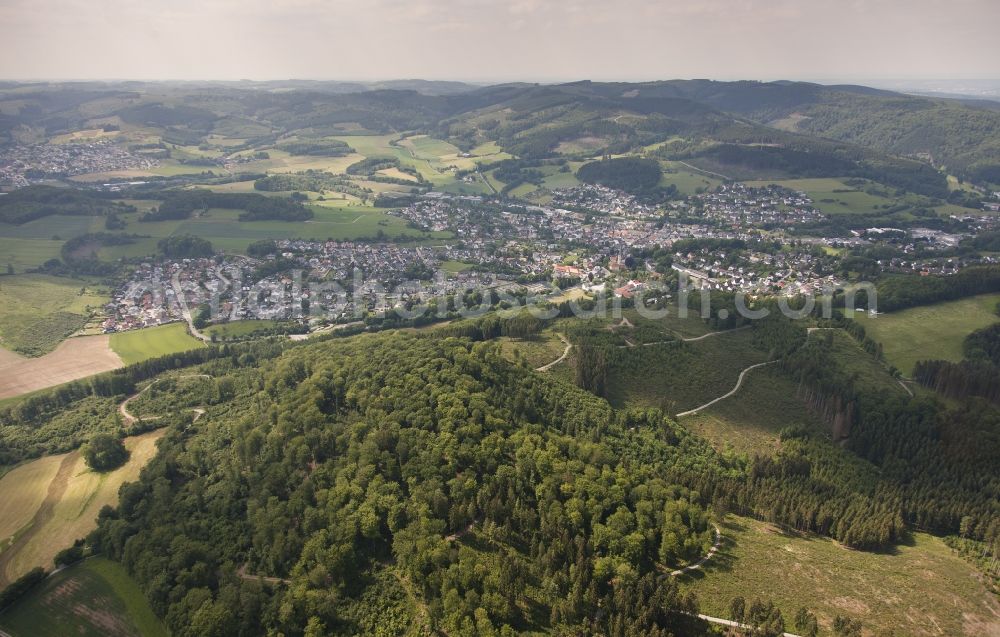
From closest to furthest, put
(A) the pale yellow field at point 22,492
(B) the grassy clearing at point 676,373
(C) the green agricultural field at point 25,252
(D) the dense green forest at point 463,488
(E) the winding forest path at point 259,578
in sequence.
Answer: (D) the dense green forest at point 463,488
(E) the winding forest path at point 259,578
(A) the pale yellow field at point 22,492
(B) the grassy clearing at point 676,373
(C) the green agricultural field at point 25,252

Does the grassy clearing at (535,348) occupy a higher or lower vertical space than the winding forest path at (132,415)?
higher

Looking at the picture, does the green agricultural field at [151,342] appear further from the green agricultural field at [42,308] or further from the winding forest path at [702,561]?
the winding forest path at [702,561]

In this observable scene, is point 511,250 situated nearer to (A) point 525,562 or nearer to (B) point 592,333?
(B) point 592,333

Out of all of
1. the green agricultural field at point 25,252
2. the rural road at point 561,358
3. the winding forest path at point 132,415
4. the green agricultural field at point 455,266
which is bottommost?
the winding forest path at point 132,415

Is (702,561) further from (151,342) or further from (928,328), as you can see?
(151,342)

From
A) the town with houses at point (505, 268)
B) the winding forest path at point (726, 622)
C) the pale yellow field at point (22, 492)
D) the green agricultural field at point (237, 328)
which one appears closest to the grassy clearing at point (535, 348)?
the town with houses at point (505, 268)

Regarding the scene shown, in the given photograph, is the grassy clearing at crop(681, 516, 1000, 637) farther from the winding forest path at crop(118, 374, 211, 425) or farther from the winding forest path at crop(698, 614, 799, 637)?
the winding forest path at crop(118, 374, 211, 425)

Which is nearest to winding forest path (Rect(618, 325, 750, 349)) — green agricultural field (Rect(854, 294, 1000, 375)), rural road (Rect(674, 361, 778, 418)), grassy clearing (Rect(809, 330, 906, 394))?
rural road (Rect(674, 361, 778, 418))
